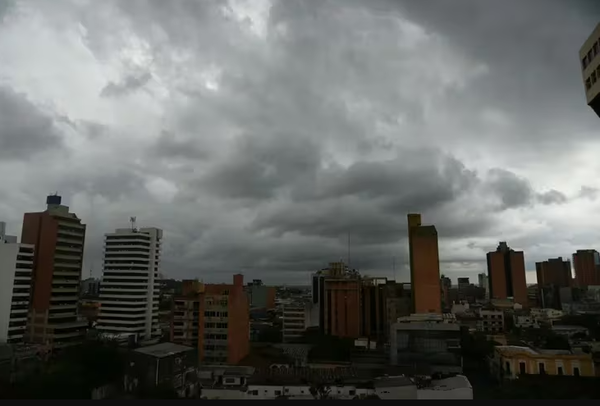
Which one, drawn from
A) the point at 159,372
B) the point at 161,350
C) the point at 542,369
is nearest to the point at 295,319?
the point at 161,350

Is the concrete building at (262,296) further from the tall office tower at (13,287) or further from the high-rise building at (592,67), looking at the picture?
the high-rise building at (592,67)

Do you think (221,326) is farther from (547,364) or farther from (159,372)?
(547,364)

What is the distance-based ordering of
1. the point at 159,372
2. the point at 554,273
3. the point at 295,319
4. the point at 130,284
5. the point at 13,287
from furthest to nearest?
the point at 554,273 < the point at 295,319 < the point at 130,284 < the point at 13,287 < the point at 159,372

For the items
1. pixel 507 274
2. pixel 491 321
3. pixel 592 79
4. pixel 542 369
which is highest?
pixel 592 79

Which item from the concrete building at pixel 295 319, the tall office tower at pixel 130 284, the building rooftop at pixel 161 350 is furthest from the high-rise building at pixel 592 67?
the tall office tower at pixel 130 284

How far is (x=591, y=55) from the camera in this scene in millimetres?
3287

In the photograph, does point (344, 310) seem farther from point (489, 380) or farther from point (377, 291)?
point (489, 380)

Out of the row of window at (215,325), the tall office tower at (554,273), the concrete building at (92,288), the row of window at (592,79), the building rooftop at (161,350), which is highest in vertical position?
the row of window at (592,79)

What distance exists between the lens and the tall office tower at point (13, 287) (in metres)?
9.58

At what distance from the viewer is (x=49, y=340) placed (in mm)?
10094

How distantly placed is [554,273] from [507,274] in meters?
1.99

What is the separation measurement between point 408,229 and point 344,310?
167 inches

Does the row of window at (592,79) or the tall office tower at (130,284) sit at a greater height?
the row of window at (592,79)

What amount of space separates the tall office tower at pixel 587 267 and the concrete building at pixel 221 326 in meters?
12.8
